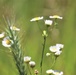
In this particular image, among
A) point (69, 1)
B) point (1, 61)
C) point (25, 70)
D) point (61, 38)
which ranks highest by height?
point (69, 1)

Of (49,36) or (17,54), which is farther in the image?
(49,36)

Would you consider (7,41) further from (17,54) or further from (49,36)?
(49,36)

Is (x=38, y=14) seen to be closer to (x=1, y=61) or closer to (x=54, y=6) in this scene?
(x=54, y=6)

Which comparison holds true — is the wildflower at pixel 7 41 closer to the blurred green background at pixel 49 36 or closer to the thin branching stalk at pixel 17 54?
the thin branching stalk at pixel 17 54

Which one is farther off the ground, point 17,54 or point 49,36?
point 49,36

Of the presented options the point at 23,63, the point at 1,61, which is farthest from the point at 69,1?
the point at 23,63

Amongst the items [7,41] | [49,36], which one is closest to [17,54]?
[7,41]

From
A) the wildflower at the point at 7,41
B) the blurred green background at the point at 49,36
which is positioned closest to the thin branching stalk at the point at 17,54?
the wildflower at the point at 7,41

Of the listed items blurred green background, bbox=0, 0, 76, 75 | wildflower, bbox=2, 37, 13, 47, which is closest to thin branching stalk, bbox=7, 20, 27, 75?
wildflower, bbox=2, 37, 13, 47

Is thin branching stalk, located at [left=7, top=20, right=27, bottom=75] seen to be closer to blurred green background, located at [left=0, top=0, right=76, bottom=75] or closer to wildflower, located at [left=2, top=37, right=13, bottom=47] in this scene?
wildflower, located at [left=2, top=37, right=13, bottom=47]
